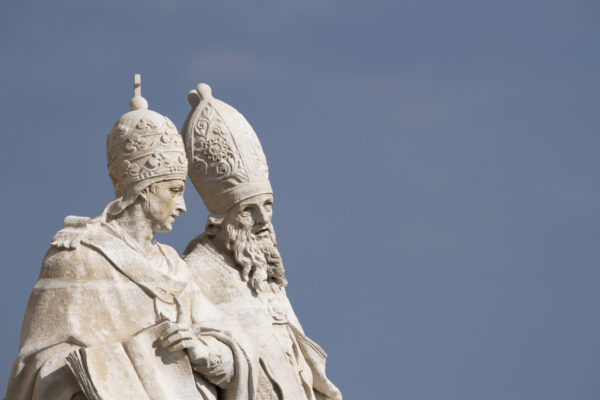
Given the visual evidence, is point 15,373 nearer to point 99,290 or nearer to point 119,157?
point 99,290

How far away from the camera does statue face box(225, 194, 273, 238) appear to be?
16.1m

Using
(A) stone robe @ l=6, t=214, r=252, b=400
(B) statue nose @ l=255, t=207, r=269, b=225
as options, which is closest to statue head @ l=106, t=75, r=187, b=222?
(A) stone robe @ l=6, t=214, r=252, b=400

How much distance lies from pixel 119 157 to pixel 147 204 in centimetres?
43

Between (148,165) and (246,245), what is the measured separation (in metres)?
1.55

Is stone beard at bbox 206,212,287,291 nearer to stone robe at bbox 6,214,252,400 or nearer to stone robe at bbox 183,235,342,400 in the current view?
stone robe at bbox 183,235,342,400

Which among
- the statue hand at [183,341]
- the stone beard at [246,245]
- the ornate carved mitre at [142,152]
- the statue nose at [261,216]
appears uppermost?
the ornate carved mitre at [142,152]

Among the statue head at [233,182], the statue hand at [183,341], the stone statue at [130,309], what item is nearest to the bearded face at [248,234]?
the statue head at [233,182]

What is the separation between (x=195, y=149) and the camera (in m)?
16.1

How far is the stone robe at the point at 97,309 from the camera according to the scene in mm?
14320

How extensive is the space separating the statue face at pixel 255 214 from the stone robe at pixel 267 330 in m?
0.33

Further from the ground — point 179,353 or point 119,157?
point 119,157

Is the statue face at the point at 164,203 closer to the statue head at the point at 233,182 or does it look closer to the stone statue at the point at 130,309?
the stone statue at the point at 130,309

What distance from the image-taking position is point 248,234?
1617 cm

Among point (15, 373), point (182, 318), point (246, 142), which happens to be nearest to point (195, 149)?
point (246, 142)
